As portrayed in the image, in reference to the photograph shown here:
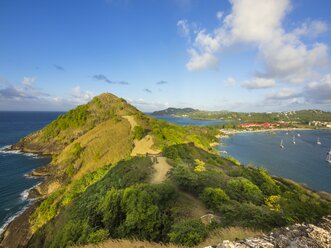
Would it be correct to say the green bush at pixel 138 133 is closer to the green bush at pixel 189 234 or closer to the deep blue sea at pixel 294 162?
the deep blue sea at pixel 294 162

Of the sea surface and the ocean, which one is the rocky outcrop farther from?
the ocean

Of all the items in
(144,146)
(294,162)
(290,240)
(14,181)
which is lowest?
(294,162)

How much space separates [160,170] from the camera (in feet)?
92.7

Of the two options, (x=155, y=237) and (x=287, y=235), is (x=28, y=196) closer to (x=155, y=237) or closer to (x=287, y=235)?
(x=155, y=237)

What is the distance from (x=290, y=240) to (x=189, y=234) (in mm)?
4510

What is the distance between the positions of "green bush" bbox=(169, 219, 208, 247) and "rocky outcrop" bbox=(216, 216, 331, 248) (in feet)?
10.5

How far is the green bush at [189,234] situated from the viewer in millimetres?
10010

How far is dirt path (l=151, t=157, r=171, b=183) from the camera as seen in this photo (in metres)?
24.5

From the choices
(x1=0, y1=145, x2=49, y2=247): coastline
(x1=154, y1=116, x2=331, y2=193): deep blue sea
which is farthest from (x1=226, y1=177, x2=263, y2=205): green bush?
(x1=154, y1=116, x2=331, y2=193): deep blue sea

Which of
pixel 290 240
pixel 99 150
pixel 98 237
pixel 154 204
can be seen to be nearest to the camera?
pixel 290 240

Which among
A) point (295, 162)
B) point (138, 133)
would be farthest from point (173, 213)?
point (295, 162)

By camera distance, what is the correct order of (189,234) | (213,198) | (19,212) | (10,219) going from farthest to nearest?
(19,212) → (10,219) → (213,198) → (189,234)

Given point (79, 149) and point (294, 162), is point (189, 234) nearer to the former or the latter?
point (79, 149)

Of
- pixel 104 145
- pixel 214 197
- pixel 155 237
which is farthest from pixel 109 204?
pixel 104 145
